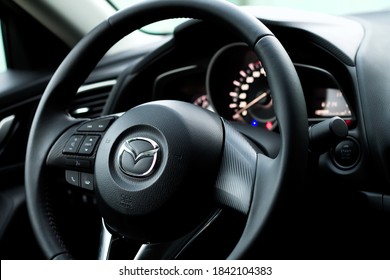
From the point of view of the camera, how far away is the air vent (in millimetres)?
1451

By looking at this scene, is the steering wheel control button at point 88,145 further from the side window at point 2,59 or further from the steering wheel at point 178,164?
the side window at point 2,59

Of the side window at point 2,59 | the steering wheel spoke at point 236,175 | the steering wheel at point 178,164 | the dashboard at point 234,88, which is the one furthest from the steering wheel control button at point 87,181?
the side window at point 2,59

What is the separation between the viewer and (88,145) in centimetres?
97

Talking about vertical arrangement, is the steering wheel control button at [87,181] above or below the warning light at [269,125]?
above

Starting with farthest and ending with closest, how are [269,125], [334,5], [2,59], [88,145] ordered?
[2,59] → [334,5] → [269,125] → [88,145]

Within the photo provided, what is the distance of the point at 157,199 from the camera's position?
0.81 meters

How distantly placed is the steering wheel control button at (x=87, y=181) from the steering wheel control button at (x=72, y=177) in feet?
0.05

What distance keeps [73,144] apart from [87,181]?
8cm

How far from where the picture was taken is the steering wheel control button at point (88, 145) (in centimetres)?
96

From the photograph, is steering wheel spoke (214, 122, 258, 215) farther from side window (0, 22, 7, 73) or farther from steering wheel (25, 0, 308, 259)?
side window (0, 22, 7, 73)

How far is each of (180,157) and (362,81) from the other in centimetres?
44

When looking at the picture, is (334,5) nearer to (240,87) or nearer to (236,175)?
(240,87)

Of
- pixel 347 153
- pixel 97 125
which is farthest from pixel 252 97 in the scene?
pixel 97 125

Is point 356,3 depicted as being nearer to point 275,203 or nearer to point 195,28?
point 195,28
